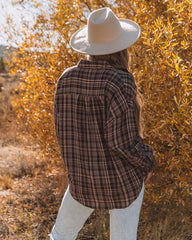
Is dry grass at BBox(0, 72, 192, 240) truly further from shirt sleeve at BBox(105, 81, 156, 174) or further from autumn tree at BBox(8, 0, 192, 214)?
shirt sleeve at BBox(105, 81, 156, 174)

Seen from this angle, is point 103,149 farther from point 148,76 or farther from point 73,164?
point 148,76

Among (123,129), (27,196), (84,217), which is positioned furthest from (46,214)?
(123,129)

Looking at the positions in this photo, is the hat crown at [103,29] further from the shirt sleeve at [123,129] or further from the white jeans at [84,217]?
the white jeans at [84,217]

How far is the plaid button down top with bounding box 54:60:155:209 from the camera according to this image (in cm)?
127

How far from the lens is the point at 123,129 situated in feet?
4.16

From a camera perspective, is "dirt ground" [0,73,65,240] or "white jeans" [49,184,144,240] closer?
"white jeans" [49,184,144,240]

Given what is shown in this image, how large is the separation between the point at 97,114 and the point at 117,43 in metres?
0.37

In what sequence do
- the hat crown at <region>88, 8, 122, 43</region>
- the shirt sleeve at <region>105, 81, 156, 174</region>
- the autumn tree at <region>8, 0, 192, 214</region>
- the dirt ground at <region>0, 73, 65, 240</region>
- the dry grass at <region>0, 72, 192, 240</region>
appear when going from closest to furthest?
1. the shirt sleeve at <region>105, 81, 156, 174</region>
2. the hat crown at <region>88, 8, 122, 43</region>
3. the autumn tree at <region>8, 0, 192, 214</region>
4. the dry grass at <region>0, 72, 192, 240</region>
5. the dirt ground at <region>0, 73, 65, 240</region>

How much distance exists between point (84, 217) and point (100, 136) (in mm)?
548

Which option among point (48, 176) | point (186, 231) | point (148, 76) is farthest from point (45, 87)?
point (186, 231)

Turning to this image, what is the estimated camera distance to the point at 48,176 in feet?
12.9

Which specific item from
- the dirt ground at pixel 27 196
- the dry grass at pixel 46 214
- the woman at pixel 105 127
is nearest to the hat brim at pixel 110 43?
the woman at pixel 105 127

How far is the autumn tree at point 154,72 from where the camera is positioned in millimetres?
1832

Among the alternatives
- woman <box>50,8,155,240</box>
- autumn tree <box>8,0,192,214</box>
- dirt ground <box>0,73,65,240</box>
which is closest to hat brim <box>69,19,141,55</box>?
woman <box>50,8,155,240</box>
